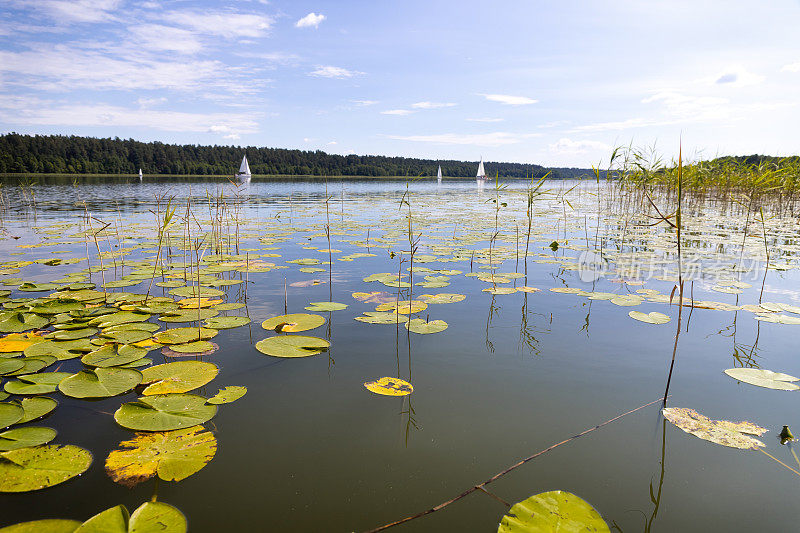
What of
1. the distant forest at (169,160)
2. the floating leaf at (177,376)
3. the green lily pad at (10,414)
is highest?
the distant forest at (169,160)

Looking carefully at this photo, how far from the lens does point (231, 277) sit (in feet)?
15.2

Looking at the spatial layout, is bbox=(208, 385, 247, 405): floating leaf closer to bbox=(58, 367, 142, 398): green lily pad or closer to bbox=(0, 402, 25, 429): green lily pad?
bbox=(58, 367, 142, 398): green lily pad

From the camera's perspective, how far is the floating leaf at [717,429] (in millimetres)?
1735

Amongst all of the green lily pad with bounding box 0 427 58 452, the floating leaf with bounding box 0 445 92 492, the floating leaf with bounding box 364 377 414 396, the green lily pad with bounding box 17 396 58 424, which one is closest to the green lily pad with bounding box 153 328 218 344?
the green lily pad with bounding box 17 396 58 424

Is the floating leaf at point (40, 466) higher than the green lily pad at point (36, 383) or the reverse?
the reverse

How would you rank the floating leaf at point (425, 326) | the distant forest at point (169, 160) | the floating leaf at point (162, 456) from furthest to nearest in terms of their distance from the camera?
the distant forest at point (169, 160) < the floating leaf at point (425, 326) < the floating leaf at point (162, 456)

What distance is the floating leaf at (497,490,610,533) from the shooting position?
4.16 ft

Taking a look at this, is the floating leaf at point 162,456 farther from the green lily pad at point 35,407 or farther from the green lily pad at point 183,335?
the green lily pad at point 183,335

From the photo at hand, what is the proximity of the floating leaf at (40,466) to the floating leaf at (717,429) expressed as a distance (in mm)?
2525

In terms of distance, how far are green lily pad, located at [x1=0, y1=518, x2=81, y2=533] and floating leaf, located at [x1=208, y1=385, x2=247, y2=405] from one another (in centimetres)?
75

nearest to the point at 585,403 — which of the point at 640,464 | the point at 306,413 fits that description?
the point at 640,464

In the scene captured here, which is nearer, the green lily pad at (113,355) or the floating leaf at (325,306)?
the green lily pad at (113,355)

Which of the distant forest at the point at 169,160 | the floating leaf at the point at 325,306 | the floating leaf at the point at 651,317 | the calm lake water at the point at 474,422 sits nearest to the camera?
the calm lake water at the point at 474,422

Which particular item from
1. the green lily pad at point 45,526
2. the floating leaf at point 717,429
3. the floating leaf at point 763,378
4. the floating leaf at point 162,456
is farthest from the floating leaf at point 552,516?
the floating leaf at point 763,378
